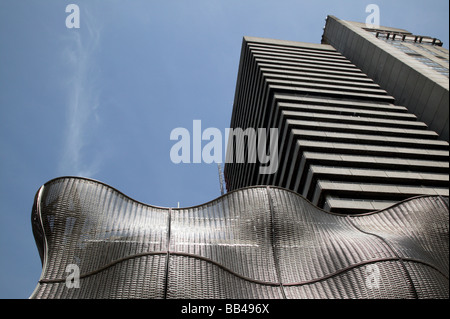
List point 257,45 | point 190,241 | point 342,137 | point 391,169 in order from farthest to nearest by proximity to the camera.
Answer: point 257,45 < point 342,137 < point 391,169 < point 190,241

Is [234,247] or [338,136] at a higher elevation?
[234,247]

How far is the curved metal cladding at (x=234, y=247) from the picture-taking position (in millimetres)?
7082

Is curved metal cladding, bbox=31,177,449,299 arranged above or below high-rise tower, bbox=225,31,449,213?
above

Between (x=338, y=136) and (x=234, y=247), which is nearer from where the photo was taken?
(x=234, y=247)

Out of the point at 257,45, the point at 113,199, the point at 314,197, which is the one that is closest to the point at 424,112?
the point at 314,197

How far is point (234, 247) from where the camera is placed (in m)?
8.27

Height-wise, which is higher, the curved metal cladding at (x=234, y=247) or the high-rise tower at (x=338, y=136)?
the curved metal cladding at (x=234, y=247)

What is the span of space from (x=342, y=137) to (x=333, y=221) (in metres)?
15.1

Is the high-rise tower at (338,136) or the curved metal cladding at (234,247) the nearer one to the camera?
the curved metal cladding at (234,247)

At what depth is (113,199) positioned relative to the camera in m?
8.94

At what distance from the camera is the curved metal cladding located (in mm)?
7082

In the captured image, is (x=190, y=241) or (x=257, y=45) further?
(x=257, y=45)

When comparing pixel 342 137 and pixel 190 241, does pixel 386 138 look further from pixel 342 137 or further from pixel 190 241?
pixel 190 241

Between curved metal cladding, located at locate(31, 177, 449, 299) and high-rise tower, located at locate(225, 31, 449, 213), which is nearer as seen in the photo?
curved metal cladding, located at locate(31, 177, 449, 299)
